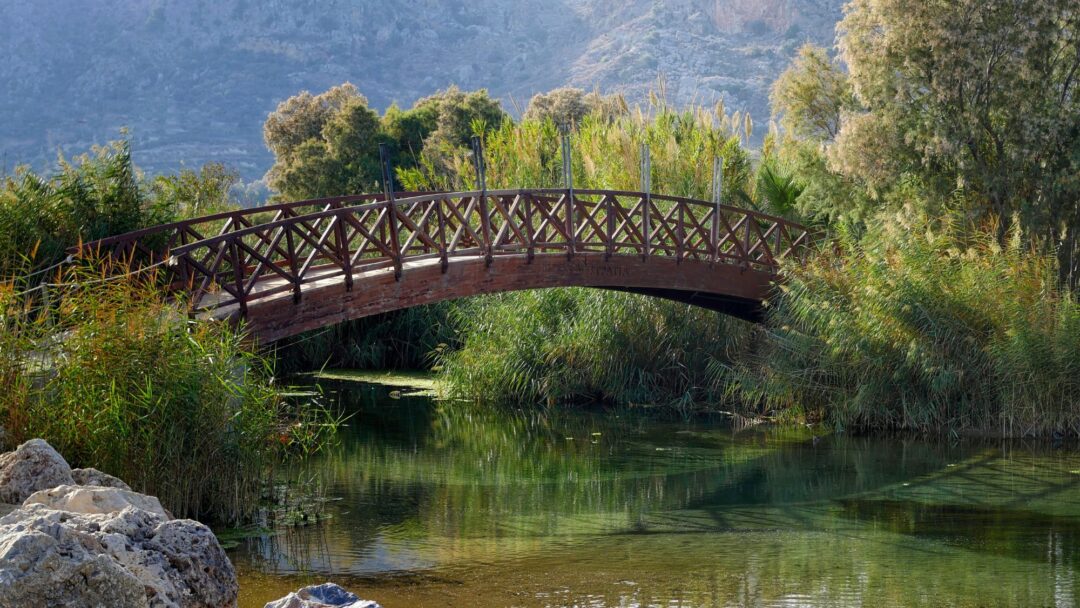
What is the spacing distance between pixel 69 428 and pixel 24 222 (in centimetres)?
674

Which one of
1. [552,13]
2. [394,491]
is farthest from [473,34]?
[394,491]

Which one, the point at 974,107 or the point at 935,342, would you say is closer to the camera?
the point at 935,342

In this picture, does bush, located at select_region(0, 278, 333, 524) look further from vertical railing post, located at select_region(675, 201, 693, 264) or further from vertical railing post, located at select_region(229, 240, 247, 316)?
vertical railing post, located at select_region(675, 201, 693, 264)

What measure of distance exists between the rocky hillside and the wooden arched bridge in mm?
53175

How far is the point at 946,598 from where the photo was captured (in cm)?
834

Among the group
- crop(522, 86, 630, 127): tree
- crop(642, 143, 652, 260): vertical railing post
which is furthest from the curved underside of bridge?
crop(522, 86, 630, 127): tree

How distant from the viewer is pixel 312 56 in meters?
80.4

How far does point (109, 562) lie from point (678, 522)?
20.7ft

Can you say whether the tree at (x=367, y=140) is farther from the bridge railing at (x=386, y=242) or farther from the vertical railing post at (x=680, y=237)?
the vertical railing post at (x=680, y=237)

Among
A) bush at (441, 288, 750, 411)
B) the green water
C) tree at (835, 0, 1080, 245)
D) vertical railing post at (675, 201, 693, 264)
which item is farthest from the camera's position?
bush at (441, 288, 750, 411)

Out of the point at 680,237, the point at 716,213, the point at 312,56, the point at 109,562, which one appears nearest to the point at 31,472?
the point at 109,562

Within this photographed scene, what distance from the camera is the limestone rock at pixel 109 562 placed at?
5.27 metres

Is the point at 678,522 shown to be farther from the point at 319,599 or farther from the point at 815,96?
the point at 815,96

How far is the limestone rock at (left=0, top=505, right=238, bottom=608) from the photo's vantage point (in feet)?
17.3
